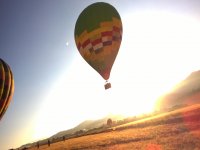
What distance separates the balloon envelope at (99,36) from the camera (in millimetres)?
33000

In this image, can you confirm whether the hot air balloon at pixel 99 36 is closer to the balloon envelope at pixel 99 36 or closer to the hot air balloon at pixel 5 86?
the balloon envelope at pixel 99 36

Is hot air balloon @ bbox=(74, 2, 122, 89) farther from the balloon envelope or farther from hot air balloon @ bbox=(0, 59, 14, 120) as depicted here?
hot air balloon @ bbox=(0, 59, 14, 120)

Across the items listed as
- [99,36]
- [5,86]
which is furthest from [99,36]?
[5,86]

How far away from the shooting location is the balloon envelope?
108ft

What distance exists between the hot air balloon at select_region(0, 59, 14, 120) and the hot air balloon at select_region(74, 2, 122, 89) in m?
9.35

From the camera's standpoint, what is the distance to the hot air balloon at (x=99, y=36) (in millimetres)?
33000

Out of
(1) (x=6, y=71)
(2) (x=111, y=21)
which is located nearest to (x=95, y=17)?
(2) (x=111, y=21)

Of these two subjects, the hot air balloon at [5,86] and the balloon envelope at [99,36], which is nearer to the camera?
the hot air balloon at [5,86]

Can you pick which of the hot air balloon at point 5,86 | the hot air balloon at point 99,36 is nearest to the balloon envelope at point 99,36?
the hot air balloon at point 99,36

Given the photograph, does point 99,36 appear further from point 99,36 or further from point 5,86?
point 5,86

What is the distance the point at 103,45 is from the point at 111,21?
11.8ft

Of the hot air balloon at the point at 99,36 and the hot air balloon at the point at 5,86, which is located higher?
the hot air balloon at the point at 99,36

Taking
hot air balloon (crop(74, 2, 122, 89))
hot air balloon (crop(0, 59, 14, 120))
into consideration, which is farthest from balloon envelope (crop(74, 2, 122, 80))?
hot air balloon (crop(0, 59, 14, 120))

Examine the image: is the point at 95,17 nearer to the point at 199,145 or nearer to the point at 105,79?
the point at 105,79
